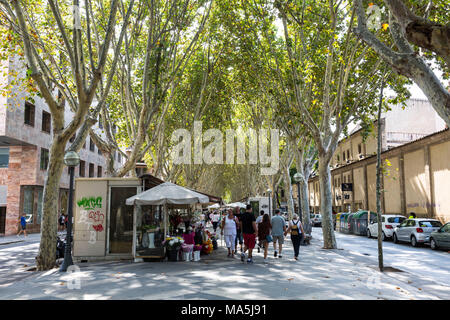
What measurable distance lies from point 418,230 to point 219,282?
13886 mm

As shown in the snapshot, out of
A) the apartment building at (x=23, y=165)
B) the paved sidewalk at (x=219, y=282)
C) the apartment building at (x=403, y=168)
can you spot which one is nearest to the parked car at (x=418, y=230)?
the apartment building at (x=403, y=168)

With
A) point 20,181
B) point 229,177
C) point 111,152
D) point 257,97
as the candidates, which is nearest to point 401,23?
Answer: point 111,152

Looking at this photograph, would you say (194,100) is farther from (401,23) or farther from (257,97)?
(401,23)

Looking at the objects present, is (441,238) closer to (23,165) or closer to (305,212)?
(305,212)

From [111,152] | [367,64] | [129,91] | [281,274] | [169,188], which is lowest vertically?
[281,274]

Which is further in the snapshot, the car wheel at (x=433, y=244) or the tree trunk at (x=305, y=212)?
the tree trunk at (x=305, y=212)

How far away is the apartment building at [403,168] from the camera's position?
82.6 ft

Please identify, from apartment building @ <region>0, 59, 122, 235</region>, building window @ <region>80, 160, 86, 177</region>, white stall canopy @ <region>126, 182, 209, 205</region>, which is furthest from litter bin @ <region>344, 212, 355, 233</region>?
building window @ <region>80, 160, 86, 177</region>

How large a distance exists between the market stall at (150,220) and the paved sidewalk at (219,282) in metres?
0.73

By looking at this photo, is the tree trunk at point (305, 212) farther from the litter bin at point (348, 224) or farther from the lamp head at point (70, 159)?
the lamp head at point (70, 159)

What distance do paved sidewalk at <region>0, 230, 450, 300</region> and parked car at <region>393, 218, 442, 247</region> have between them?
313 inches

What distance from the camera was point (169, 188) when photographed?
12.9 meters

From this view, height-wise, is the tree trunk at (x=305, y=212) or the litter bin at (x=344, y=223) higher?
the tree trunk at (x=305, y=212)

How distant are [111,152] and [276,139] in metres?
14.9
